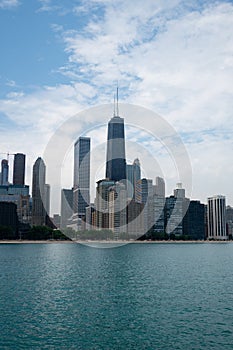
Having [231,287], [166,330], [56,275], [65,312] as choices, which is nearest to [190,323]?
[166,330]

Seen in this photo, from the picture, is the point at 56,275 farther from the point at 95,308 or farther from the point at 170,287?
the point at 95,308

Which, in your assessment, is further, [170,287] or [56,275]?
[56,275]

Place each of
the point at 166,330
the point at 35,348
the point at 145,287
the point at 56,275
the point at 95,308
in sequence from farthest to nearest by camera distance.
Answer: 1. the point at 56,275
2. the point at 145,287
3. the point at 95,308
4. the point at 166,330
5. the point at 35,348

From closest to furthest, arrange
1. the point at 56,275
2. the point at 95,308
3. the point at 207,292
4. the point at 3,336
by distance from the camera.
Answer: the point at 3,336 < the point at 95,308 < the point at 207,292 < the point at 56,275

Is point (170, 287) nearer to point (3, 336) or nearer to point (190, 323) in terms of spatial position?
point (190, 323)

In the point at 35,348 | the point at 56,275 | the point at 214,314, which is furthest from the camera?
the point at 56,275

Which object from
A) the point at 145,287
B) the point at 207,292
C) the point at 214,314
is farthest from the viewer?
the point at 145,287

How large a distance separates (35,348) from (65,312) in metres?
11.8

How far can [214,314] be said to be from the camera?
4197cm

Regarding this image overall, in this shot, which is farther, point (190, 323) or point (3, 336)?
point (190, 323)

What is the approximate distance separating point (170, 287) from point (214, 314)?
1872cm

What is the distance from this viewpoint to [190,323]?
125 ft


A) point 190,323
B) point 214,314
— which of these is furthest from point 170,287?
point 190,323

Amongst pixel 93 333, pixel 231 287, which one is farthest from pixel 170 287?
pixel 93 333
